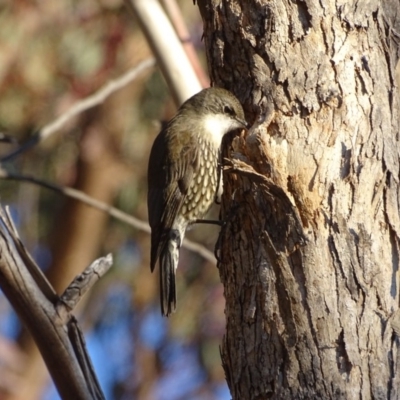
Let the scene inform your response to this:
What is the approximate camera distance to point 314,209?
2891mm

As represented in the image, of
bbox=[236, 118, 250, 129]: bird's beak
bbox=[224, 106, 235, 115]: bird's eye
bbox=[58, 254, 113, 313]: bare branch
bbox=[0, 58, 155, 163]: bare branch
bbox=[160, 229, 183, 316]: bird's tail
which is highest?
bbox=[0, 58, 155, 163]: bare branch

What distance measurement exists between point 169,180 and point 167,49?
619 mm

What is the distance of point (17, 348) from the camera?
7.07 meters

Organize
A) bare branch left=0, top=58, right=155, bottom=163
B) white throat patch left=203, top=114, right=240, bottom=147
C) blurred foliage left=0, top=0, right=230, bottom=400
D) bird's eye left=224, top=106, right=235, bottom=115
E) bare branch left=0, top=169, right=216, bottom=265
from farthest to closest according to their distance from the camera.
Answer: blurred foliage left=0, top=0, right=230, bottom=400, bare branch left=0, top=58, right=155, bottom=163, bare branch left=0, top=169, right=216, bottom=265, white throat patch left=203, top=114, right=240, bottom=147, bird's eye left=224, top=106, right=235, bottom=115

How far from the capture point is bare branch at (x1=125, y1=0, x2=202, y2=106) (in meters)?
4.21

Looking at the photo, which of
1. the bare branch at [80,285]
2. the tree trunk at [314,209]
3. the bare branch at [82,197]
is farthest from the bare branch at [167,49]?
the bare branch at [80,285]

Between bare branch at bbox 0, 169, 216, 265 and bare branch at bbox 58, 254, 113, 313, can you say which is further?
bare branch at bbox 0, 169, 216, 265

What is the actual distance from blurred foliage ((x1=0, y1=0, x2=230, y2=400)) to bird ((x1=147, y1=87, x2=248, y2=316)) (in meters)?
2.76

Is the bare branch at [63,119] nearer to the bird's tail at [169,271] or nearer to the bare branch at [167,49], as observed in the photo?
the bare branch at [167,49]

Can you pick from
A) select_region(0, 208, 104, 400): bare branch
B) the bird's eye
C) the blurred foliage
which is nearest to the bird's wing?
the bird's eye

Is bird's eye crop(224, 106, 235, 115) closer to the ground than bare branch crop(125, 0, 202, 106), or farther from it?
closer to the ground

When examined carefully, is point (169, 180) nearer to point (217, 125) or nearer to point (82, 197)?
point (217, 125)

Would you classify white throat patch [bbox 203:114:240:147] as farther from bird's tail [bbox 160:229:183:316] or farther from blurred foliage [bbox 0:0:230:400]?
blurred foliage [bbox 0:0:230:400]

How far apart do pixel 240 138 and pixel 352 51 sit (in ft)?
1.80
